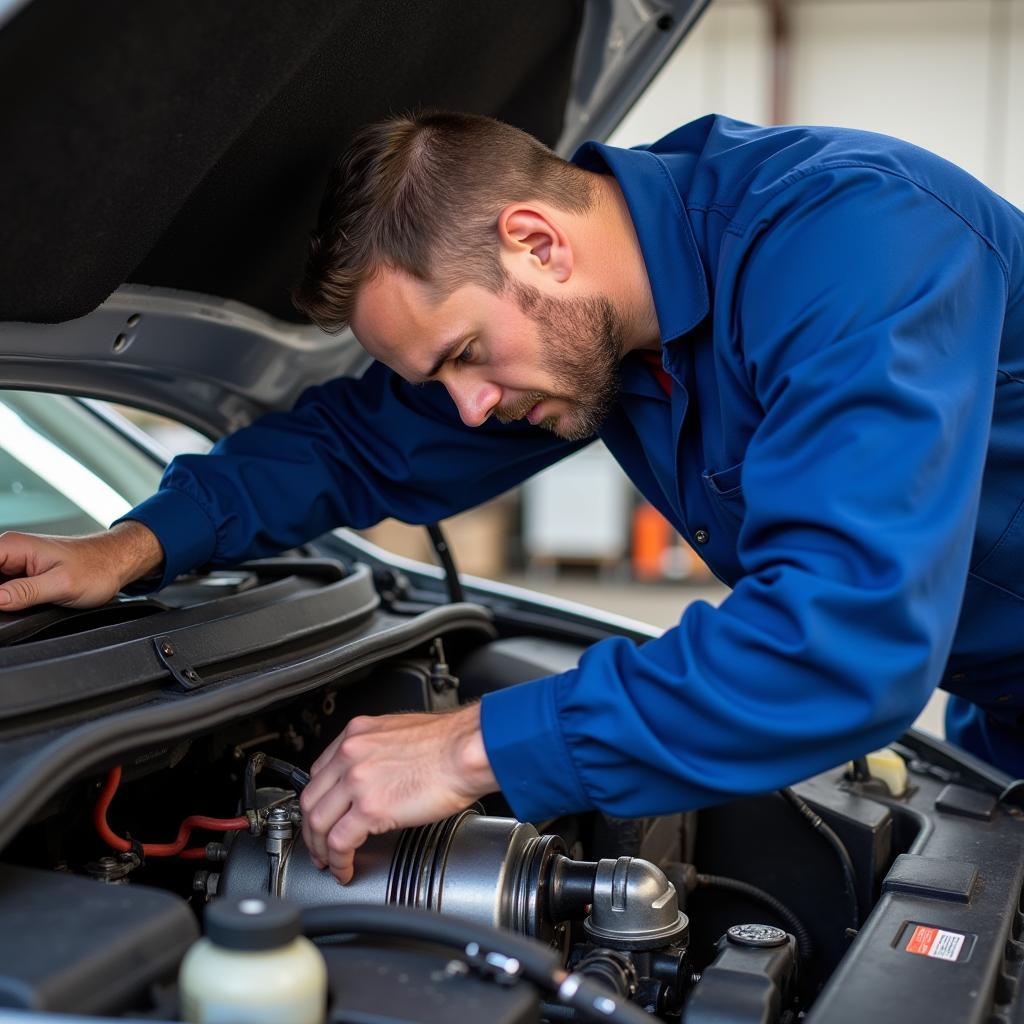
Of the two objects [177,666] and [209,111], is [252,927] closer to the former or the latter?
[177,666]

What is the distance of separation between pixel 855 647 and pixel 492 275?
0.56 meters

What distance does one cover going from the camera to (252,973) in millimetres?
803

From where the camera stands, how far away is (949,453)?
104 cm

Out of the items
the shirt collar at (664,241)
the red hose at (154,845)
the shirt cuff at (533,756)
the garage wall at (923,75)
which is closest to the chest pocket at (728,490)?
the shirt collar at (664,241)

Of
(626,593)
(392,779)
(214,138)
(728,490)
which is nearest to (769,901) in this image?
(728,490)

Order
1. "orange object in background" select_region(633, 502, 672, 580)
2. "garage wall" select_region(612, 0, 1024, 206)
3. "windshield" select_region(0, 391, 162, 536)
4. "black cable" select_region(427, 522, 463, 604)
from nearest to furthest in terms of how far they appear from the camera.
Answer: "windshield" select_region(0, 391, 162, 536) < "black cable" select_region(427, 522, 463, 604) < "orange object in background" select_region(633, 502, 672, 580) < "garage wall" select_region(612, 0, 1024, 206)

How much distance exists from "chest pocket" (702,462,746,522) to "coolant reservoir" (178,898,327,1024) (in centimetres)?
69

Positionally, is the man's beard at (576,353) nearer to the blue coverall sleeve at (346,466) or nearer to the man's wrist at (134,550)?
the blue coverall sleeve at (346,466)

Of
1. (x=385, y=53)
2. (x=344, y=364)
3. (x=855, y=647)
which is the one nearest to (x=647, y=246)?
(x=385, y=53)

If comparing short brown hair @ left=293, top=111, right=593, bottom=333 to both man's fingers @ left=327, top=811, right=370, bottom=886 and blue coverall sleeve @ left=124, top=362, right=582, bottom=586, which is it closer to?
blue coverall sleeve @ left=124, top=362, right=582, bottom=586

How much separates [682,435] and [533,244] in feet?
0.92

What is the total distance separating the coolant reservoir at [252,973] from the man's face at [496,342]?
2.20 ft

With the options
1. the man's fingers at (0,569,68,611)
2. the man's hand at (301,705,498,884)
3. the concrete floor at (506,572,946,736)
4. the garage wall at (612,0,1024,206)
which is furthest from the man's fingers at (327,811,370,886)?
the garage wall at (612,0,1024,206)

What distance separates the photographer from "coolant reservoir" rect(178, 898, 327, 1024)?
2.62 feet
